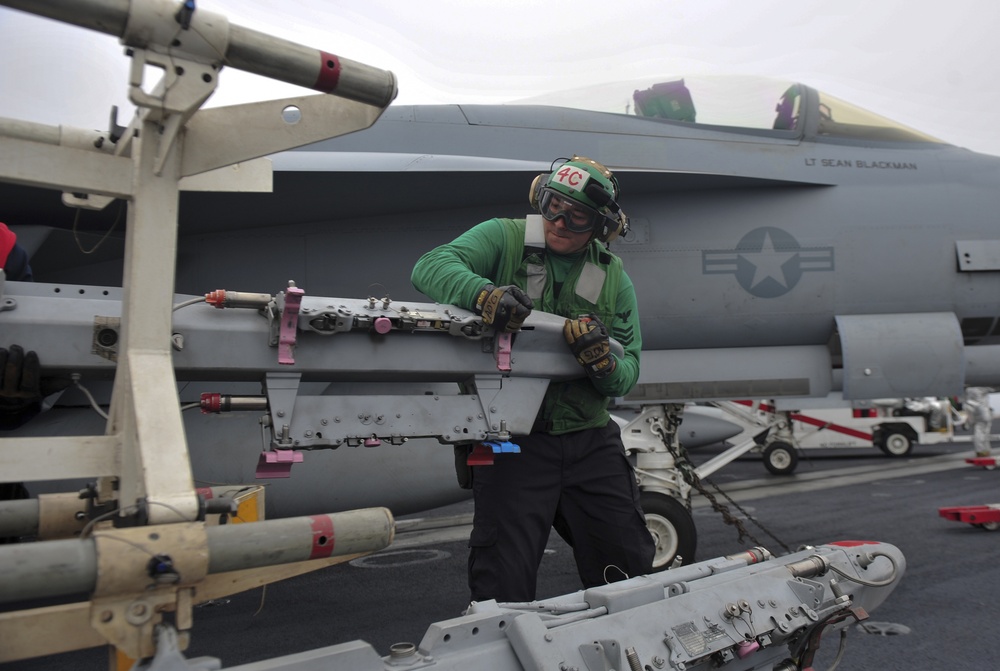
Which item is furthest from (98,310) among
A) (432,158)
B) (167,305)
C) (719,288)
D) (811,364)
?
(811,364)

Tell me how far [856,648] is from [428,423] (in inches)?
89.9

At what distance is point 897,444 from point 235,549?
45.1 ft

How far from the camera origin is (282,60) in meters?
1.51

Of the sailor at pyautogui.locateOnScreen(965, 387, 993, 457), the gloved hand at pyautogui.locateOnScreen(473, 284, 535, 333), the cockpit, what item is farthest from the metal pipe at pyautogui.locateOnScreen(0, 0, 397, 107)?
the sailor at pyautogui.locateOnScreen(965, 387, 993, 457)

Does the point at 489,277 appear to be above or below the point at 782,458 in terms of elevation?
above

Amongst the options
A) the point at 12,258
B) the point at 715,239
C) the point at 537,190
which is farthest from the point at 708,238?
the point at 12,258

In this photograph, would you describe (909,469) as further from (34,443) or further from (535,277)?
(34,443)

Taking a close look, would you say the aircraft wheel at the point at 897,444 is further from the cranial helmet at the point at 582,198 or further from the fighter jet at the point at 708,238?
the cranial helmet at the point at 582,198

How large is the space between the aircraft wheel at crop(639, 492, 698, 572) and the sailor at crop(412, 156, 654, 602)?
5.75 feet

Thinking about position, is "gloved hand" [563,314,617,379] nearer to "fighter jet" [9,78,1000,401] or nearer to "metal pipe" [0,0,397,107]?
"metal pipe" [0,0,397,107]

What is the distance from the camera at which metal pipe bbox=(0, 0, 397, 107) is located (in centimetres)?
134

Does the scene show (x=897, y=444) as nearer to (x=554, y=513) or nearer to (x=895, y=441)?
(x=895, y=441)

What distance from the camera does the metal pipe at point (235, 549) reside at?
40.9 inches

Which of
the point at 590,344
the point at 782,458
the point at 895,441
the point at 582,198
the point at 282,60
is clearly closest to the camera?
the point at 282,60
